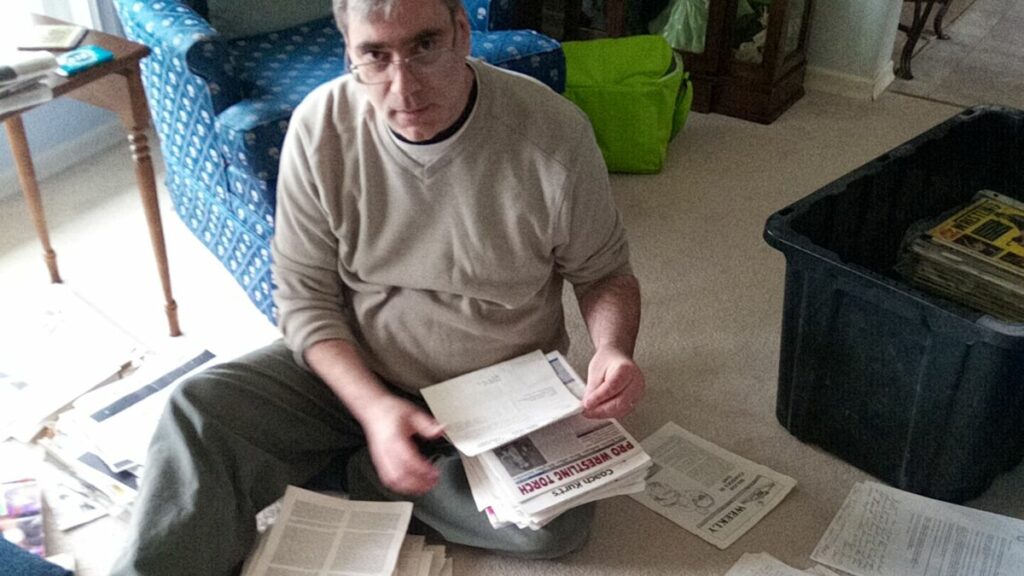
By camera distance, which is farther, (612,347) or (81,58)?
(81,58)

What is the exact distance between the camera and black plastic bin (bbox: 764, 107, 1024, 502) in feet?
4.58

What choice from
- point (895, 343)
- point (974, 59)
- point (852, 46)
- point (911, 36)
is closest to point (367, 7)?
point (895, 343)

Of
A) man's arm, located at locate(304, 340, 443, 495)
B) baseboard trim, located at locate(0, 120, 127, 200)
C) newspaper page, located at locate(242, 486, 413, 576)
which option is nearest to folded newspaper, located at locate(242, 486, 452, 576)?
newspaper page, located at locate(242, 486, 413, 576)

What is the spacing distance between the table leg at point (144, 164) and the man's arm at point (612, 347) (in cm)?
84

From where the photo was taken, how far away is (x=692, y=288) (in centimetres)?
211

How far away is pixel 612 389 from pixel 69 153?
6.19 ft

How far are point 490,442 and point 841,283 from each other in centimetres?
59

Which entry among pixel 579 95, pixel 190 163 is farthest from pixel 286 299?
pixel 579 95

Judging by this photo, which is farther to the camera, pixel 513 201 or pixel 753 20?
pixel 753 20

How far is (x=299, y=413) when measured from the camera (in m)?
1.47

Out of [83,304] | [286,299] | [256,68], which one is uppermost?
[256,68]

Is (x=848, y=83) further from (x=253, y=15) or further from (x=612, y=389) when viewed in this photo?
(x=612, y=389)

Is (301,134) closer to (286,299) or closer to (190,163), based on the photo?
(286,299)

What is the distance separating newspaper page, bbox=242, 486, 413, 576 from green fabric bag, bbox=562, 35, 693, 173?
4.36 feet
